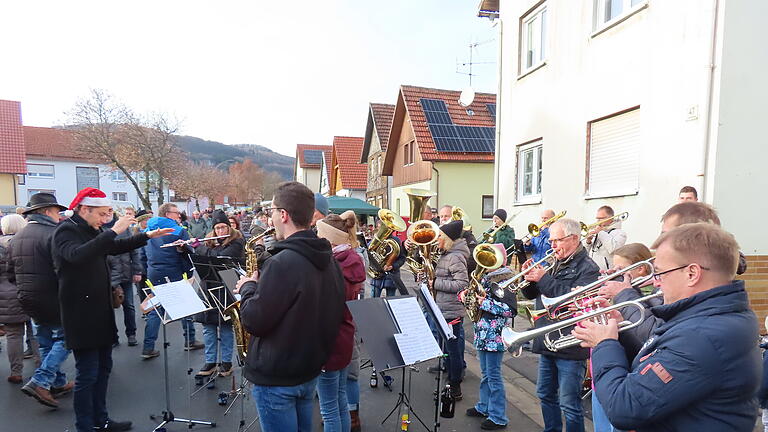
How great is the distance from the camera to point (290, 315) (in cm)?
226

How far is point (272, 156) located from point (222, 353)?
479 ft

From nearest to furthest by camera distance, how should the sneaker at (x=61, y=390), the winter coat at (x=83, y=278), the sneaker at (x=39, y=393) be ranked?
the winter coat at (x=83, y=278)
the sneaker at (x=39, y=393)
the sneaker at (x=61, y=390)

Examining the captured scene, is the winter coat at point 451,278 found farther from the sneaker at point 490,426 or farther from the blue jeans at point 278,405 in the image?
the blue jeans at point 278,405

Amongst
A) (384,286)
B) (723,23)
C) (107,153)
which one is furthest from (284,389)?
(107,153)

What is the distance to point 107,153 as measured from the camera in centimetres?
2230

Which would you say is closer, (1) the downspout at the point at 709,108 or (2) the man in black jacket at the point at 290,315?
(2) the man in black jacket at the point at 290,315

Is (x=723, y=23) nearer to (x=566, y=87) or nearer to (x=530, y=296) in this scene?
(x=566, y=87)

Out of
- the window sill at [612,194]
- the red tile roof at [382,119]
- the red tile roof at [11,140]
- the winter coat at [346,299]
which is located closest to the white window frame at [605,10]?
the window sill at [612,194]

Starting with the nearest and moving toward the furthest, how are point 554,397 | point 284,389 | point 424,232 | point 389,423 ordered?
1. point 284,389
2. point 554,397
3. point 389,423
4. point 424,232

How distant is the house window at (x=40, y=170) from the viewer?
37.9m

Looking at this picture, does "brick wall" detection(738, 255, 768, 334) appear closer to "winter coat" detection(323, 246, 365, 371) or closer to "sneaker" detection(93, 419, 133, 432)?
"winter coat" detection(323, 246, 365, 371)

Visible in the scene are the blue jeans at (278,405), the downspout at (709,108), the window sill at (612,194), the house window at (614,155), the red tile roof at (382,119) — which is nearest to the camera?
the blue jeans at (278,405)

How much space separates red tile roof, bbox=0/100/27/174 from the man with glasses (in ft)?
119

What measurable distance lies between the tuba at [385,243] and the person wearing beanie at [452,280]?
1381 millimetres
